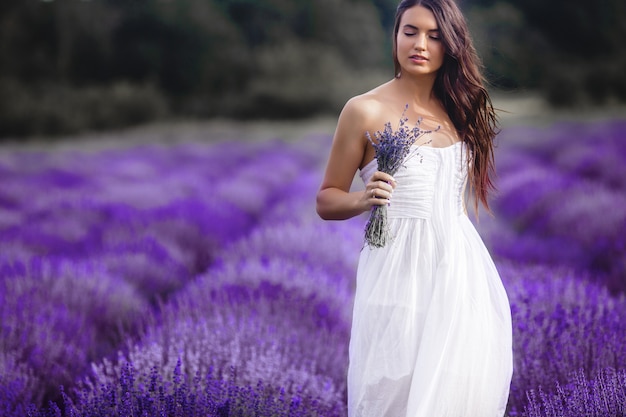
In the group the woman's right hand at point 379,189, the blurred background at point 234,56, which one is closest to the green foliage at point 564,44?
the blurred background at point 234,56

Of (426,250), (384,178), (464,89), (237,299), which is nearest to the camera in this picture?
(384,178)

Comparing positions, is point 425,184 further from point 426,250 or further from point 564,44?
point 564,44

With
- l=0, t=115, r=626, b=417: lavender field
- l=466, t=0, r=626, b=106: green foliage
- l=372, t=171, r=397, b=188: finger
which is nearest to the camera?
l=372, t=171, r=397, b=188: finger

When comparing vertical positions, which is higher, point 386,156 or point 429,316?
point 386,156

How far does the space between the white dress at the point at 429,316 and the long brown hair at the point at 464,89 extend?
4.5 inches

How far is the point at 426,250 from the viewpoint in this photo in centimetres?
161

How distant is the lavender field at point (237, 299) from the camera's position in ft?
5.96

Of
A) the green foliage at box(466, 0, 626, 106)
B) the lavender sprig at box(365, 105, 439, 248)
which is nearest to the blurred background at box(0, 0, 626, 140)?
the green foliage at box(466, 0, 626, 106)

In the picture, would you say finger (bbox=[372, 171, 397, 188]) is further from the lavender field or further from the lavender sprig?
the lavender field

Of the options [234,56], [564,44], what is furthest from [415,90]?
[234,56]

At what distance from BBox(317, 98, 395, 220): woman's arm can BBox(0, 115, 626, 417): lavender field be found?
1.88ft

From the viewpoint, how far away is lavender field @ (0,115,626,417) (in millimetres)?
1815

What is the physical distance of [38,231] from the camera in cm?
449

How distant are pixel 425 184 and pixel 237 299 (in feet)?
4.54
